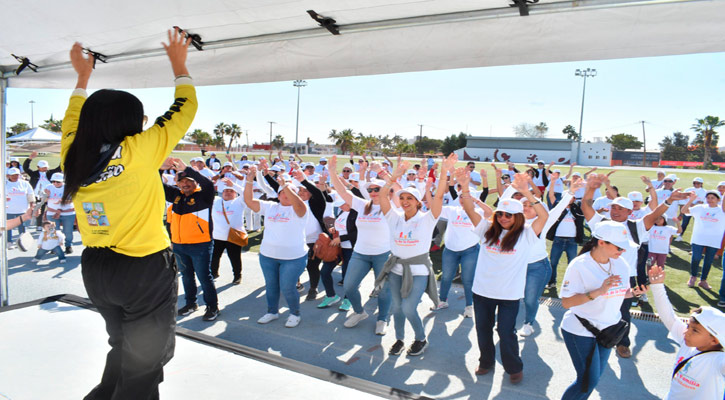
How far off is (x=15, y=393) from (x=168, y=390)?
104cm

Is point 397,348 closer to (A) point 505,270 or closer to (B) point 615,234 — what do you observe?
(A) point 505,270

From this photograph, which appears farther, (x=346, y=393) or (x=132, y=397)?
(x=346, y=393)

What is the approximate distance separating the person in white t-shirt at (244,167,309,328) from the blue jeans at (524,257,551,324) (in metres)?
2.82

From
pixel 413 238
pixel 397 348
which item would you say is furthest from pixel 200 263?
pixel 413 238

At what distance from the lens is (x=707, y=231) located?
7.11 metres

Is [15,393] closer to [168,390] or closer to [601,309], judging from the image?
[168,390]

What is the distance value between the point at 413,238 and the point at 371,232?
89cm

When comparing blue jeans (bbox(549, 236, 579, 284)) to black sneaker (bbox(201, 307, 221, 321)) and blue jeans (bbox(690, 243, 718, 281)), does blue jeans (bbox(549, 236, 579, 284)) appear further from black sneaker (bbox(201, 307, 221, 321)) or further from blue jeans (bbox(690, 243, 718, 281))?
black sneaker (bbox(201, 307, 221, 321))

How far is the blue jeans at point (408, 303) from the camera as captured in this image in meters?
4.40

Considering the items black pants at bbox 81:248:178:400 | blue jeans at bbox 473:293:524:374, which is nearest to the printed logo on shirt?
black pants at bbox 81:248:178:400

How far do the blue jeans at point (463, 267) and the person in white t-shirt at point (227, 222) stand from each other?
133 inches

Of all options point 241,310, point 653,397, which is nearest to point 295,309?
point 241,310

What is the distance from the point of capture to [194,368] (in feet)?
11.5

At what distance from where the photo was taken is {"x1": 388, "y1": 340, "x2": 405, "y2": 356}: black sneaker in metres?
4.55
